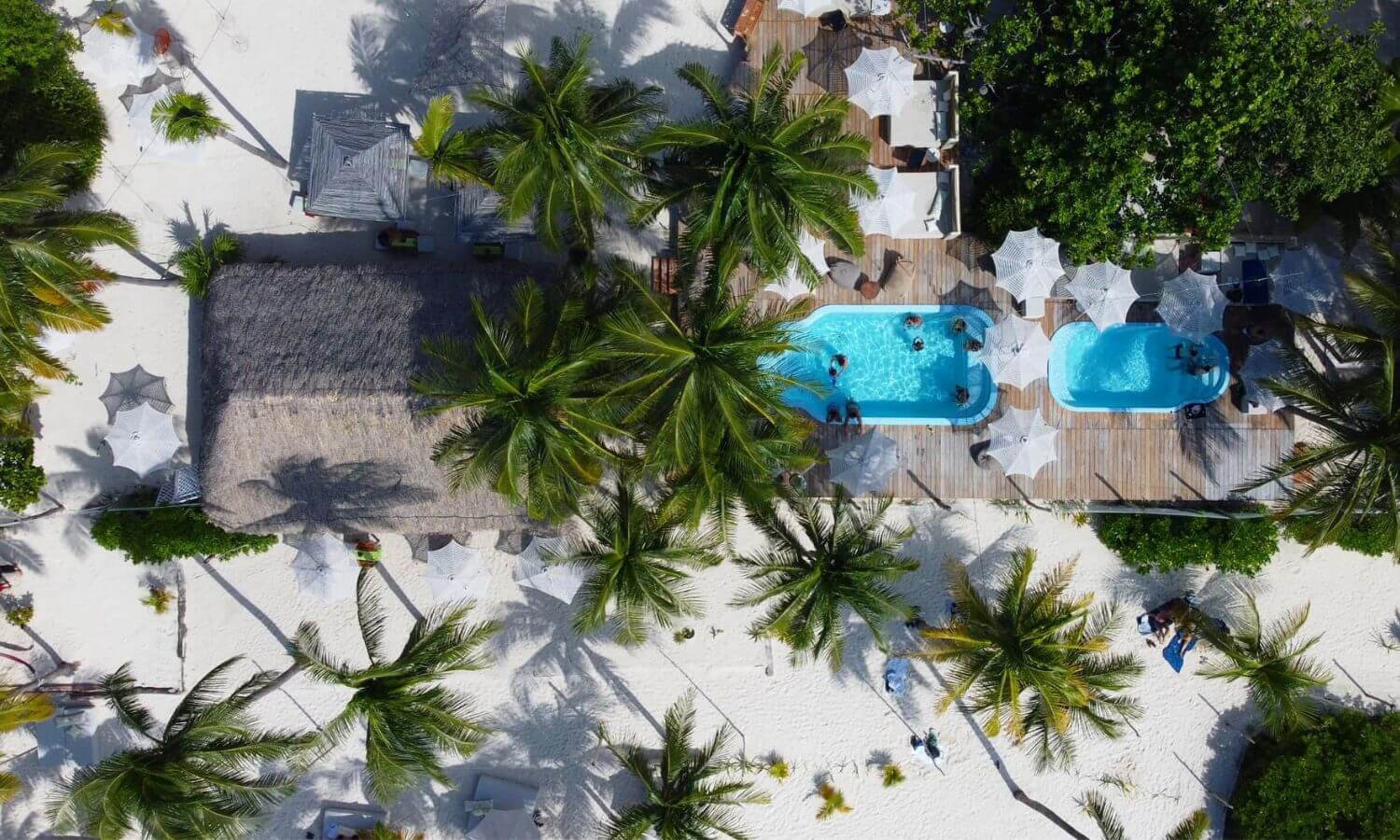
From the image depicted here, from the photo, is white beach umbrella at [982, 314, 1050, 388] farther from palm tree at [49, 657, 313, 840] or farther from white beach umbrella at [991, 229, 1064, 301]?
palm tree at [49, 657, 313, 840]

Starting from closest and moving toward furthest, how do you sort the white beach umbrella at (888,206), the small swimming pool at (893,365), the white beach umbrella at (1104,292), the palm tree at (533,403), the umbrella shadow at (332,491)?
the palm tree at (533,403), the white beach umbrella at (1104,292), the white beach umbrella at (888,206), the umbrella shadow at (332,491), the small swimming pool at (893,365)

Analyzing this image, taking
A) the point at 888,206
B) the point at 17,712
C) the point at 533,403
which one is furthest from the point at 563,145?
the point at 17,712

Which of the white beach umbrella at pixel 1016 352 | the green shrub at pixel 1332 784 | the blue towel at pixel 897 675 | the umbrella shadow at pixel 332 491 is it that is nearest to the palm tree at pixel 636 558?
the umbrella shadow at pixel 332 491

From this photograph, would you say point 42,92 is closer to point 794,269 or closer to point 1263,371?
point 794,269

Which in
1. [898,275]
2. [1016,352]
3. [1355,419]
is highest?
[898,275]

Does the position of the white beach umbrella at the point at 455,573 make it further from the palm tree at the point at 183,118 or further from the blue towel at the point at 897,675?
the palm tree at the point at 183,118

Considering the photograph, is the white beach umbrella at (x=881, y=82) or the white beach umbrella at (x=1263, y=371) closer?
the white beach umbrella at (x=881, y=82)

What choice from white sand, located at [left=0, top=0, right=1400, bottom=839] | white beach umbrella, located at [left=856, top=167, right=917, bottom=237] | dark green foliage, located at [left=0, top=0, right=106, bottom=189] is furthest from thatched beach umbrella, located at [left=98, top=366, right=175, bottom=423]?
white beach umbrella, located at [left=856, top=167, right=917, bottom=237]

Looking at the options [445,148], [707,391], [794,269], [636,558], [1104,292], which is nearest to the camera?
[707,391]
